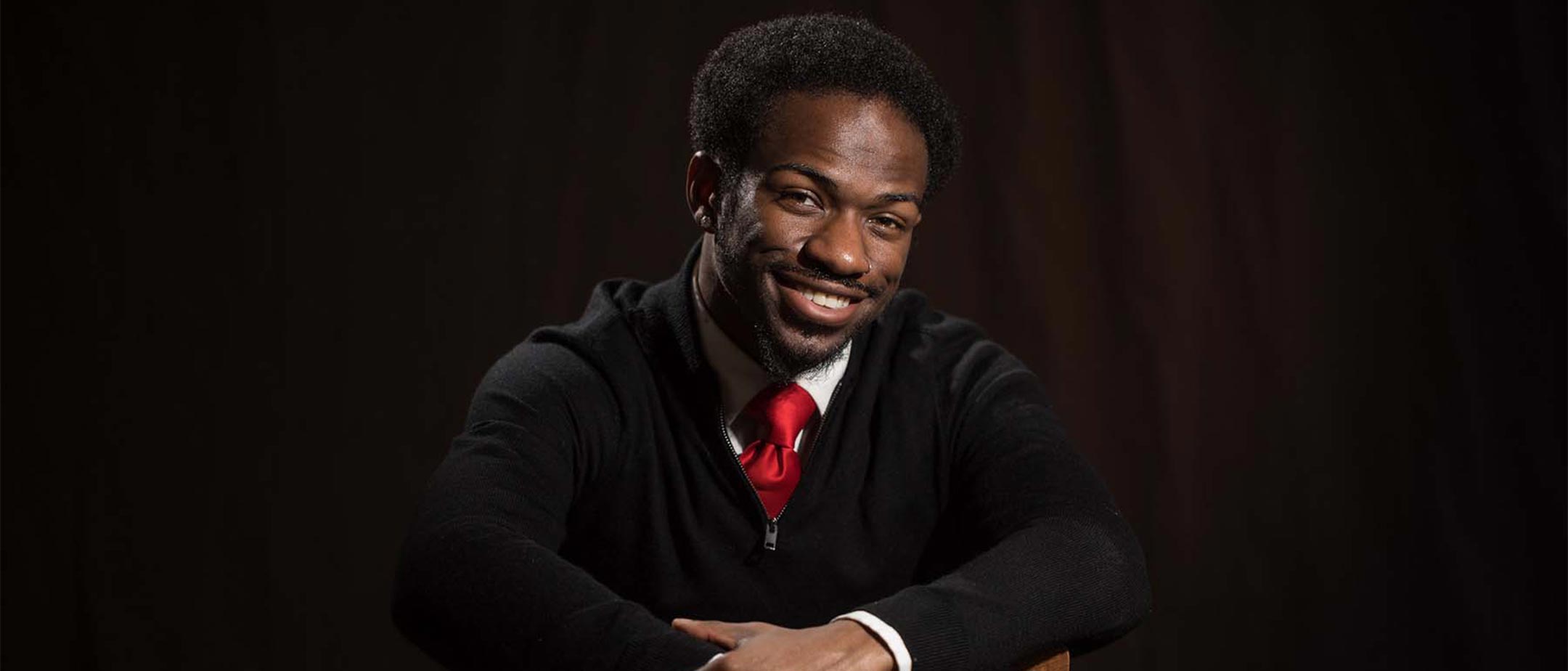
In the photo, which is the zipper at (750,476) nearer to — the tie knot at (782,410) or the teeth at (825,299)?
the tie knot at (782,410)

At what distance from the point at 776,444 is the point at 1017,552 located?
40 centimetres

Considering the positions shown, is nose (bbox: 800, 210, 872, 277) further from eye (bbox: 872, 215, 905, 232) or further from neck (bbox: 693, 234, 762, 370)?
neck (bbox: 693, 234, 762, 370)

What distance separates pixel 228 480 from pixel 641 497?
1393mm

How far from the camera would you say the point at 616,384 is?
200 centimetres

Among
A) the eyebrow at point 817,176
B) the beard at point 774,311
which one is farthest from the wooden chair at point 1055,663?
the eyebrow at point 817,176

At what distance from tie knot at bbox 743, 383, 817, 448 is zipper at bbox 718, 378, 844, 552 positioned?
0.03 metres

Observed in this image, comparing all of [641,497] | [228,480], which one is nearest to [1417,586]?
[641,497]

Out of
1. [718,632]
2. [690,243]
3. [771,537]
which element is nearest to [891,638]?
[718,632]

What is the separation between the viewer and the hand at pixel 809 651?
157 centimetres

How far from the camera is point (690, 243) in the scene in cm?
310

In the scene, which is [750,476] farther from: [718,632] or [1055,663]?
[1055,663]

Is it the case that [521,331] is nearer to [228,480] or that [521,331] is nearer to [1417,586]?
[228,480]

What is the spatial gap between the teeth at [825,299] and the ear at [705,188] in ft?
0.59

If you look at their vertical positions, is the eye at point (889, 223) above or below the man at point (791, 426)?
above
